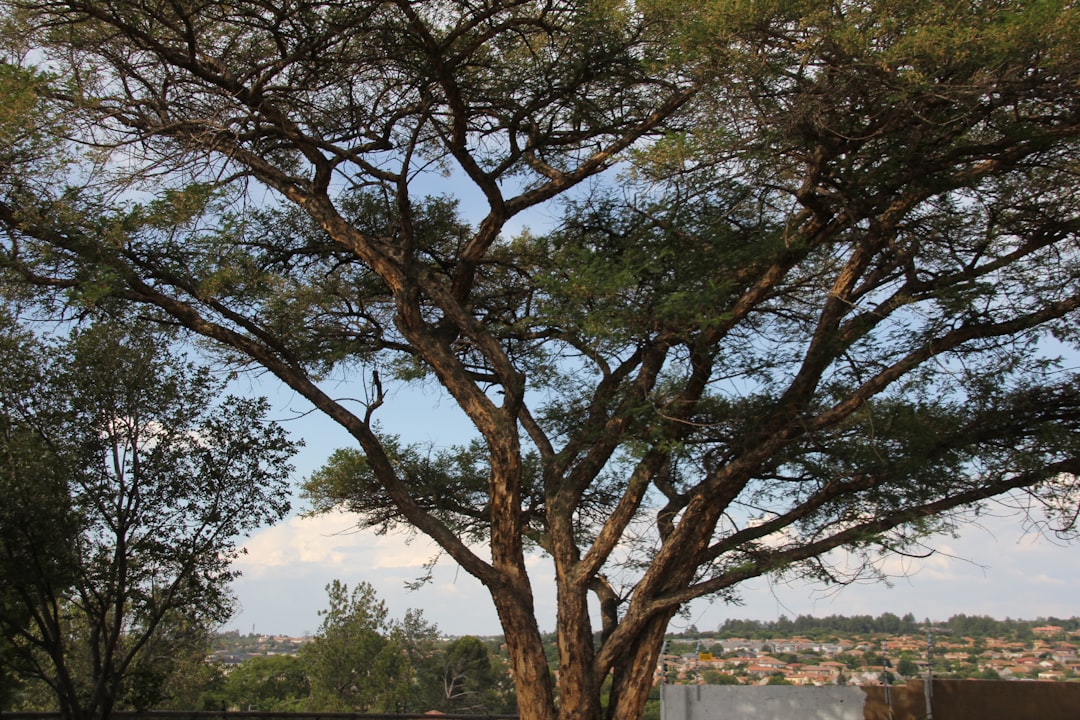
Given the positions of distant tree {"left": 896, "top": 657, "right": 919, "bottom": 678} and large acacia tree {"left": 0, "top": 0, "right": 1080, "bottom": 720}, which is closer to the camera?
large acacia tree {"left": 0, "top": 0, "right": 1080, "bottom": 720}

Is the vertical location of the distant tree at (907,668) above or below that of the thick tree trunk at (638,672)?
below

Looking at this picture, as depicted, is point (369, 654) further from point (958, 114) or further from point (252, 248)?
point (958, 114)

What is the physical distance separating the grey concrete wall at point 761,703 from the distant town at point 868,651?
246 mm

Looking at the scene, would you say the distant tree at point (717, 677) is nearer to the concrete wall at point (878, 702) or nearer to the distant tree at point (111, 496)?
the concrete wall at point (878, 702)

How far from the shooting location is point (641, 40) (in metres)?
7.09

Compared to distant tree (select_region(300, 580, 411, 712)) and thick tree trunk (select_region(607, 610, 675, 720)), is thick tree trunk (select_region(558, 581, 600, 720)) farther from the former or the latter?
distant tree (select_region(300, 580, 411, 712))

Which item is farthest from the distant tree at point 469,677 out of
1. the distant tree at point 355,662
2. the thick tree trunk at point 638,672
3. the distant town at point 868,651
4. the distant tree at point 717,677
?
the thick tree trunk at point 638,672

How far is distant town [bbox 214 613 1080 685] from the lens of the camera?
35.0 ft

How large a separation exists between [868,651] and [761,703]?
1.87m

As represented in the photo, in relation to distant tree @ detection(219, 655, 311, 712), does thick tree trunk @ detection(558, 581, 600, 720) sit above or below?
above

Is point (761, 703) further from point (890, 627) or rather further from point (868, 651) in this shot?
point (890, 627)

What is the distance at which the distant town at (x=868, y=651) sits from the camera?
1066 centimetres

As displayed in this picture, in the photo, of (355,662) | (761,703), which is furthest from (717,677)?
(355,662)

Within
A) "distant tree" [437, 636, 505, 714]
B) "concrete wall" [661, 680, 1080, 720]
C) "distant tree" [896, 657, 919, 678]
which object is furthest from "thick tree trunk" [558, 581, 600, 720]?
"distant tree" [437, 636, 505, 714]
